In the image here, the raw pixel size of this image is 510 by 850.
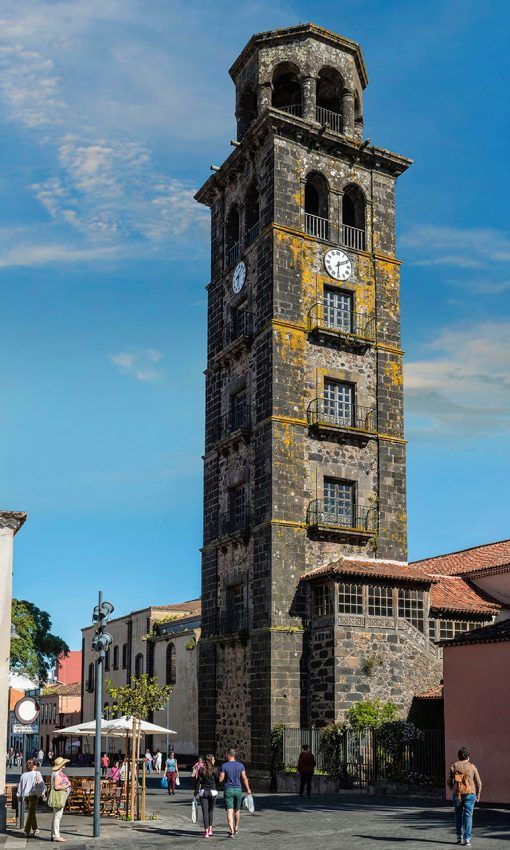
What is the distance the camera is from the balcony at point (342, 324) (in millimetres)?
38469

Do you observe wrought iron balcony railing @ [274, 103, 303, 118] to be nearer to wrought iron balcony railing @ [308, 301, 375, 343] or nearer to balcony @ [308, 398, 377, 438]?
wrought iron balcony railing @ [308, 301, 375, 343]

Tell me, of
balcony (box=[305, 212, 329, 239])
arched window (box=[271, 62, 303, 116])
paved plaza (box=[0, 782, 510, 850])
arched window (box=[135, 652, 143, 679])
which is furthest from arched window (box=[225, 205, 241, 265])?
arched window (box=[135, 652, 143, 679])

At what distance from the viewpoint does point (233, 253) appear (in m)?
42.7

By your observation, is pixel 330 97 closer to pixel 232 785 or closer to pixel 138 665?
pixel 232 785

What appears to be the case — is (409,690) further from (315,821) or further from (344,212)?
(344,212)

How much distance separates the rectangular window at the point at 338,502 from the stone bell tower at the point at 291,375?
0.21 feet

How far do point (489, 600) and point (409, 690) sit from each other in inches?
248

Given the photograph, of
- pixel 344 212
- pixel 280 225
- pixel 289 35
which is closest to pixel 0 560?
pixel 280 225

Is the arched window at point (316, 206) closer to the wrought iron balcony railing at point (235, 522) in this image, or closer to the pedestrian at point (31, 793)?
the wrought iron balcony railing at point (235, 522)

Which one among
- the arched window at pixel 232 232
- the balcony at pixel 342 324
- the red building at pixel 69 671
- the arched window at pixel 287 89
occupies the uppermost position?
the arched window at pixel 287 89

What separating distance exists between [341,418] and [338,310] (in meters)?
4.51

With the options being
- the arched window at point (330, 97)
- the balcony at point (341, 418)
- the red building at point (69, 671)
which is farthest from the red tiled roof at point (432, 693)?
the red building at point (69, 671)

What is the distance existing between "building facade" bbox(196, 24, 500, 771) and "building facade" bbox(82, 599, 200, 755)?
10.9 meters

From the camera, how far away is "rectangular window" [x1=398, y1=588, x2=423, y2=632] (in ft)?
115
